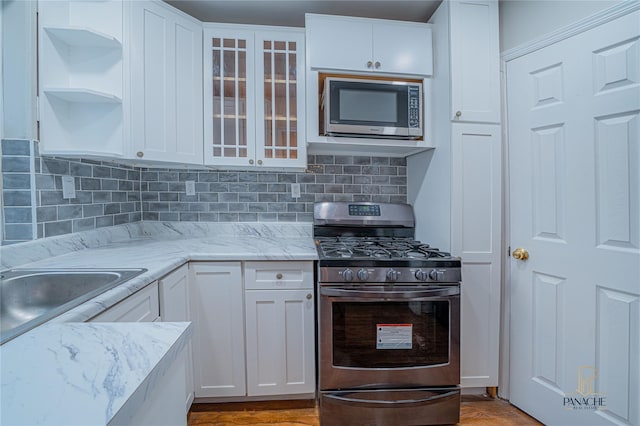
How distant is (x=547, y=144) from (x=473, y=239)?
0.63 meters

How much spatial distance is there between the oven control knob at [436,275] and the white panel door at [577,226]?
57 centimetres

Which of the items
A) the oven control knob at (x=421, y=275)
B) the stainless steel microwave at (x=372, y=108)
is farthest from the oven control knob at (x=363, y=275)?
the stainless steel microwave at (x=372, y=108)

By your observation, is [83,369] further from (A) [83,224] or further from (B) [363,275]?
(A) [83,224]

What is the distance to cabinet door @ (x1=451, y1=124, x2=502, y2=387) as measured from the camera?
5.64ft

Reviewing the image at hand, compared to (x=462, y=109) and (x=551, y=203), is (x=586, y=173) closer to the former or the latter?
(x=551, y=203)

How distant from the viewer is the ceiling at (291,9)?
1851 mm

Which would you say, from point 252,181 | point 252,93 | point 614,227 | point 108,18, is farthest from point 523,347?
point 108,18

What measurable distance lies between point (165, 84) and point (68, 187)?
30.6 inches

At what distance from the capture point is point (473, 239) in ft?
5.70

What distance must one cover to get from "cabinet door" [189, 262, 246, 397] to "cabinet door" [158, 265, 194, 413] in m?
0.04

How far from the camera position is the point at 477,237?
5.70 feet

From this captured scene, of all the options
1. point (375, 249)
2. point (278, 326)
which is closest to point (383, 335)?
point (375, 249)

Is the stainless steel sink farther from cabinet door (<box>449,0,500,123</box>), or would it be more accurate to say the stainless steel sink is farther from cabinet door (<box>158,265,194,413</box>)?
cabinet door (<box>449,0,500,123</box>)

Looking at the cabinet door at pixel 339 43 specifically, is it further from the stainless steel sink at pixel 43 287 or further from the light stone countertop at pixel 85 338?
the stainless steel sink at pixel 43 287
